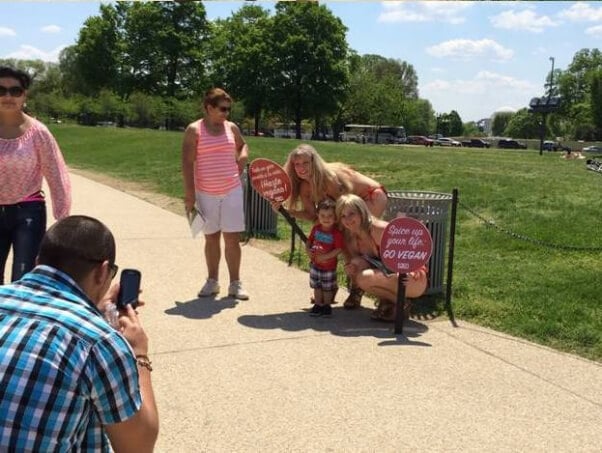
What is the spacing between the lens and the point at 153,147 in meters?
27.9

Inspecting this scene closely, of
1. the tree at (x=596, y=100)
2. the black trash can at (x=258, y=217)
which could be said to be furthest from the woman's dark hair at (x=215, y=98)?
the tree at (x=596, y=100)

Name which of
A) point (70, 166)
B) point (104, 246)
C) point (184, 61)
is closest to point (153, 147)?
point (70, 166)

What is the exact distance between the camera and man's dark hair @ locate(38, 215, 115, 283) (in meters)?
1.79

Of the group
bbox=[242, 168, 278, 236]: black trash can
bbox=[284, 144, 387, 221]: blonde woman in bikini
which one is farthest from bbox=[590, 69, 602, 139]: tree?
bbox=[284, 144, 387, 221]: blonde woman in bikini

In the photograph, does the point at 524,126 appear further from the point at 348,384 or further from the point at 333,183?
the point at 348,384

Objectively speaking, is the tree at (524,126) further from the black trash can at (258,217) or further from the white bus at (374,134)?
the black trash can at (258,217)

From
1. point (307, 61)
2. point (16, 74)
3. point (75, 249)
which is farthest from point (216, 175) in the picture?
point (307, 61)

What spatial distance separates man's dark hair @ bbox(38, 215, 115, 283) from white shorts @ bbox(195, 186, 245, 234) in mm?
3929

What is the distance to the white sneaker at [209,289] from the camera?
597 centimetres

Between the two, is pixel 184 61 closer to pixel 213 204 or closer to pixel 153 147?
pixel 153 147

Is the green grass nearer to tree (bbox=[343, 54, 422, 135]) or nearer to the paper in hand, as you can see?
the paper in hand

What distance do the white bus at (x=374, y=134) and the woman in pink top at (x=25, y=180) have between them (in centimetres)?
7026

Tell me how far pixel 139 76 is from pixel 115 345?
72.4 m

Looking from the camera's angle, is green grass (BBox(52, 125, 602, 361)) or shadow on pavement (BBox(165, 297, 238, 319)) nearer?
green grass (BBox(52, 125, 602, 361))
